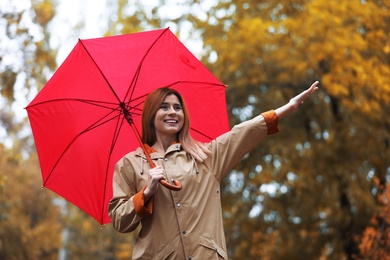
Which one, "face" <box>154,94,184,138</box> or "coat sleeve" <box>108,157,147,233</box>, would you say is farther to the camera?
"face" <box>154,94,184,138</box>

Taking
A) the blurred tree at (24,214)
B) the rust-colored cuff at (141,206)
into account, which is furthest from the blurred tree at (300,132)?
the rust-colored cuff at (141,206)

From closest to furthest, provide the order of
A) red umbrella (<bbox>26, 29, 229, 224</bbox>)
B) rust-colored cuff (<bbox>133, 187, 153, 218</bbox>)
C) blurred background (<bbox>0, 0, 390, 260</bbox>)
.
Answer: rust-colored cuff (<bbox>133, 187, 153, 218</bbox>) → red umbrella (<bbox>26, 29, 229, 224</bbox>) → blurred background (<bbox>0, 0, 390, 260</bbox>)

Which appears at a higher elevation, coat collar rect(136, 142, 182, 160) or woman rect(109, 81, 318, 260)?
coat collar rect(136, 142, 182, 160)

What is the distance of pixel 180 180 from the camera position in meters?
4.23

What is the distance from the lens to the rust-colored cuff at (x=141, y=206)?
13.3ft

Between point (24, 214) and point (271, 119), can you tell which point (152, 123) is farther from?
point (24, 214)

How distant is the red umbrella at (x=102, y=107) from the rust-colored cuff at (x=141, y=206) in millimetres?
1066

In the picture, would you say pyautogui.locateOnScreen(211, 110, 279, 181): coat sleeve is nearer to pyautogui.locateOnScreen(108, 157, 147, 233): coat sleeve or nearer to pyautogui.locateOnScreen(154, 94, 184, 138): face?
pyautogui.locateOnScreen(154, 94, 184, 138): face

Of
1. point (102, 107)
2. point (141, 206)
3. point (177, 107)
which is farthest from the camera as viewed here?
point (102, 107)

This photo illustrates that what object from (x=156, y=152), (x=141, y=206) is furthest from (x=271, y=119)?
(x=141, y=206)

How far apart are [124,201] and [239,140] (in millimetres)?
770

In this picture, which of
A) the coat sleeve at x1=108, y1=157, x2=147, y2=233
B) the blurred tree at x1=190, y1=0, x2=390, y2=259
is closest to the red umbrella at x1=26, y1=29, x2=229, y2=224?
the coat sleeve at x1=108, y1=157, x2=147, y2=233

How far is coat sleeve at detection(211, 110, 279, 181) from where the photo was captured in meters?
4.27

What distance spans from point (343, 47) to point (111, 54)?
7.19 m
